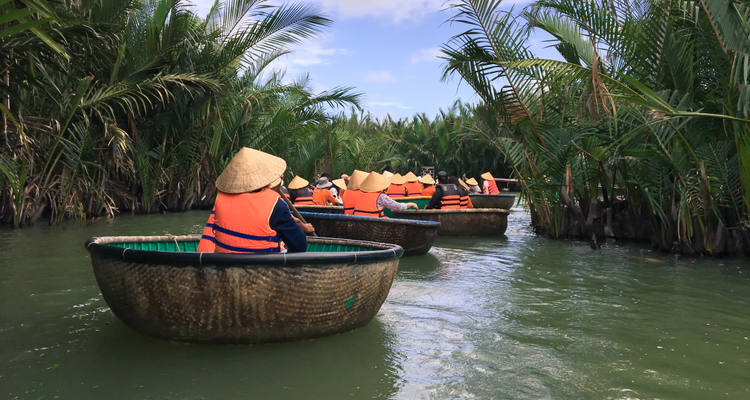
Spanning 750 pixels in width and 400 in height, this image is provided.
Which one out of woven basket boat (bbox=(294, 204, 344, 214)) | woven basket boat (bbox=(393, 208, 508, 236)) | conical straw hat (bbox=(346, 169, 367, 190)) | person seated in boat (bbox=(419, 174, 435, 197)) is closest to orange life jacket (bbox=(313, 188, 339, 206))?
woven basket boat (bbox=(294, 204, 344, 214))

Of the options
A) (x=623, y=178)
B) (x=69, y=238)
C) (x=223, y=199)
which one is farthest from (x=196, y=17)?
(x=223, y=199)

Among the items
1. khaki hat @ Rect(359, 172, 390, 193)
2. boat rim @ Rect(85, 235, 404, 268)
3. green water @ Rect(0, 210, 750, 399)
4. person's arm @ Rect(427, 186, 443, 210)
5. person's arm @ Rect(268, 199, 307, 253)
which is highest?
khaki hat @ Rect(359, 172, 390, 193)

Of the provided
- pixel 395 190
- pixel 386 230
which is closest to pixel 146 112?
pixel 395 190

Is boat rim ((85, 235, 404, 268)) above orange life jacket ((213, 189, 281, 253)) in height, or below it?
below

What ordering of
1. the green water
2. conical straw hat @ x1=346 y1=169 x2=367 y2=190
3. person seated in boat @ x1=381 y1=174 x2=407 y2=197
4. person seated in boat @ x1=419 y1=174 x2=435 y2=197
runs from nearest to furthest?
the green water < conical straw hat @ x1=346 y1=169 x2=367 y2=190 < person seated in boat @ x1=381 y1=174 x2=407 y2=197 < person seated in boat @ x1=419 y1=174 x2=435 y2=197

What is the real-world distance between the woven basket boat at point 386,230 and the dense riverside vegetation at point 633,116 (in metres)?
2.54

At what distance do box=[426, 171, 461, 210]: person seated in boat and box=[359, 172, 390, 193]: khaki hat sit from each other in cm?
244

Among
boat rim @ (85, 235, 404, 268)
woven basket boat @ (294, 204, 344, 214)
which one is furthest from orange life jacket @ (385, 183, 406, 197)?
boat rim @ (85, 235, 404, 268)

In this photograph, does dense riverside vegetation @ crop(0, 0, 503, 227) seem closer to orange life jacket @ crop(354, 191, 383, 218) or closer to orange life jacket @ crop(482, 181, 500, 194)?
orange life jacket @ crop(354, 191, 383, 218)

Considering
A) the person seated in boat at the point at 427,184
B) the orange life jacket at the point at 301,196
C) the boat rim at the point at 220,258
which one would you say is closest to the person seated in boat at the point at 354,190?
the orange life jacket at the point at 301,196

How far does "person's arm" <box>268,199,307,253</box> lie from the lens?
4660mm

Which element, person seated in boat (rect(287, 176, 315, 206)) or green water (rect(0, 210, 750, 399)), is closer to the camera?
green water (rect(0, 210, 750, 399))

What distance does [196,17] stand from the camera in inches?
612

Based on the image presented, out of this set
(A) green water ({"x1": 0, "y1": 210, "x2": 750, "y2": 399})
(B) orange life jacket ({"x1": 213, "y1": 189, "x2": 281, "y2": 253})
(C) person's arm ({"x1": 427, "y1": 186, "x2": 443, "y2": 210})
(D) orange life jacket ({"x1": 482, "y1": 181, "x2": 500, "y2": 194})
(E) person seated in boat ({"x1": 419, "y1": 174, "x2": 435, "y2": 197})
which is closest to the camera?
(A) green water ({"x1": 0, "y1": 210, "x2": 750, "y2": 399})
